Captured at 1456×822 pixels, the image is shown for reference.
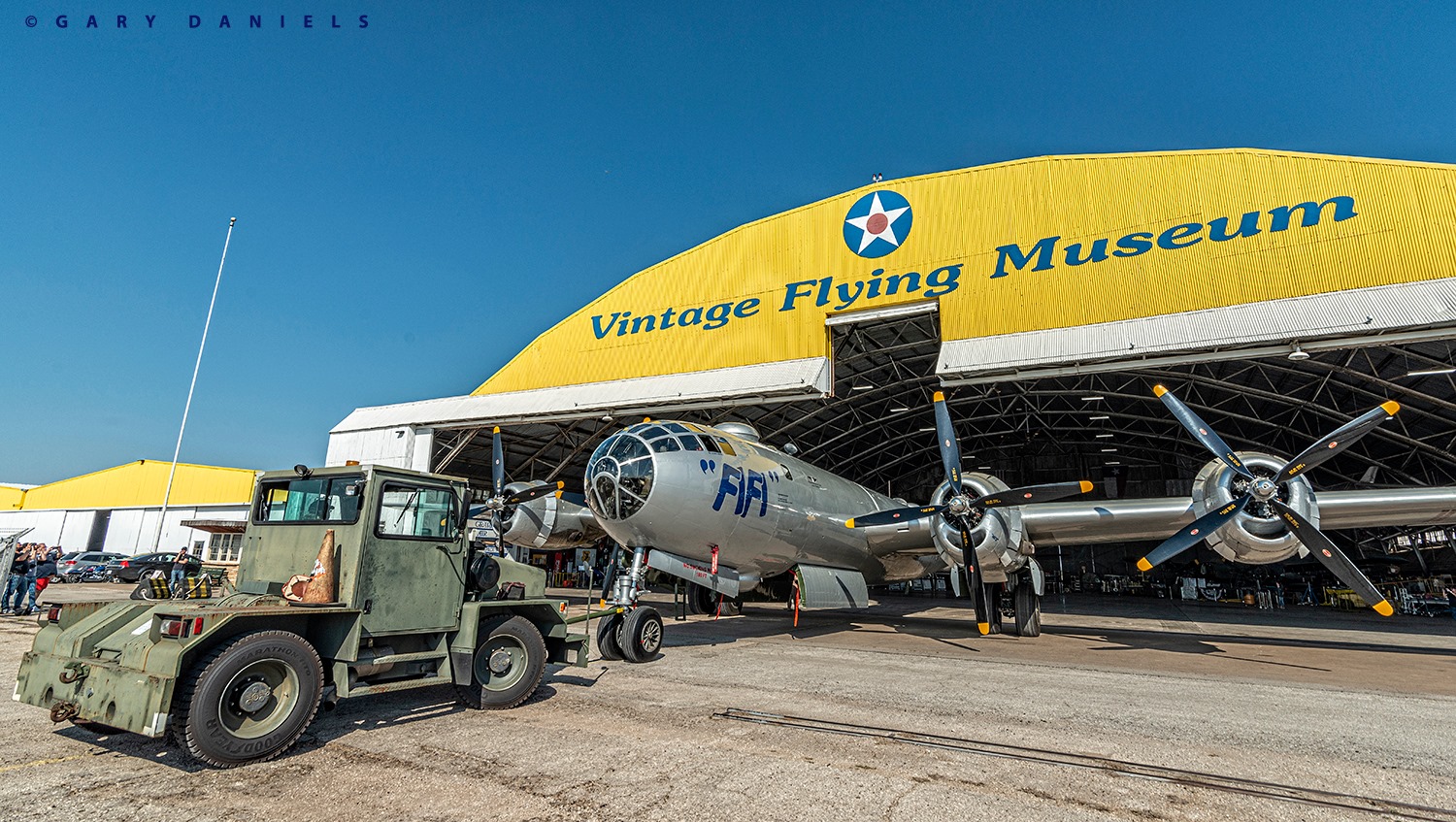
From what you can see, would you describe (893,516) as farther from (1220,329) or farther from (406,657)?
(406,657)

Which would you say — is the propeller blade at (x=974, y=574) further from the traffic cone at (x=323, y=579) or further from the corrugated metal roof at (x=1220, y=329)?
the traffic cone at (x=323, y=579)

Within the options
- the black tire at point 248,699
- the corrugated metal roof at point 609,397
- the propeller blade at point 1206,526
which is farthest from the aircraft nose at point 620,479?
the propeller blade at point 1206,526

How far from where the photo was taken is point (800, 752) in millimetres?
6656

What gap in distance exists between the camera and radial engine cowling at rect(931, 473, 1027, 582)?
16.2 metres

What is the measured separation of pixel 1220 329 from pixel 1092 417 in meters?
16.1

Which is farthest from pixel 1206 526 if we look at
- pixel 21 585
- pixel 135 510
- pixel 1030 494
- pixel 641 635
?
pixel 135 510

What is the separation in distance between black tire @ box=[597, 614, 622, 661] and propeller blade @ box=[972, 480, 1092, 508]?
913 cm

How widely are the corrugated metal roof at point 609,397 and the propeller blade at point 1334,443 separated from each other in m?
11.8

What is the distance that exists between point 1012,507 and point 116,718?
16806 millimetres

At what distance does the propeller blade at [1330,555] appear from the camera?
1352cm

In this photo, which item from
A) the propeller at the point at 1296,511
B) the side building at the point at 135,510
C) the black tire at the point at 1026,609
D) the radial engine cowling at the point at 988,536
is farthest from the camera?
the side building at the point at 135,510

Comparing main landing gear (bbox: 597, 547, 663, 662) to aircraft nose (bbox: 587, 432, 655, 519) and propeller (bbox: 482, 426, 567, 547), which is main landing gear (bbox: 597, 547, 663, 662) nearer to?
aircraft nose (bbox: 587, 432, 655, 519)

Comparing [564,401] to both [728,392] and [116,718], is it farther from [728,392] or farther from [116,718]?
[116,718]

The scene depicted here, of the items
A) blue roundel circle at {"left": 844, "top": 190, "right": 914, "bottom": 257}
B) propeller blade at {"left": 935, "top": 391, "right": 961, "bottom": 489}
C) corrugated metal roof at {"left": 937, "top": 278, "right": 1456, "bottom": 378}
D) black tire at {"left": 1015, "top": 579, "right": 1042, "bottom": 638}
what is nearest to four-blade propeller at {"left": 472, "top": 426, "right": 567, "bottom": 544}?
propeller blade at {"left": 935, "top": 391, "right": 961, "bottom": 489}
